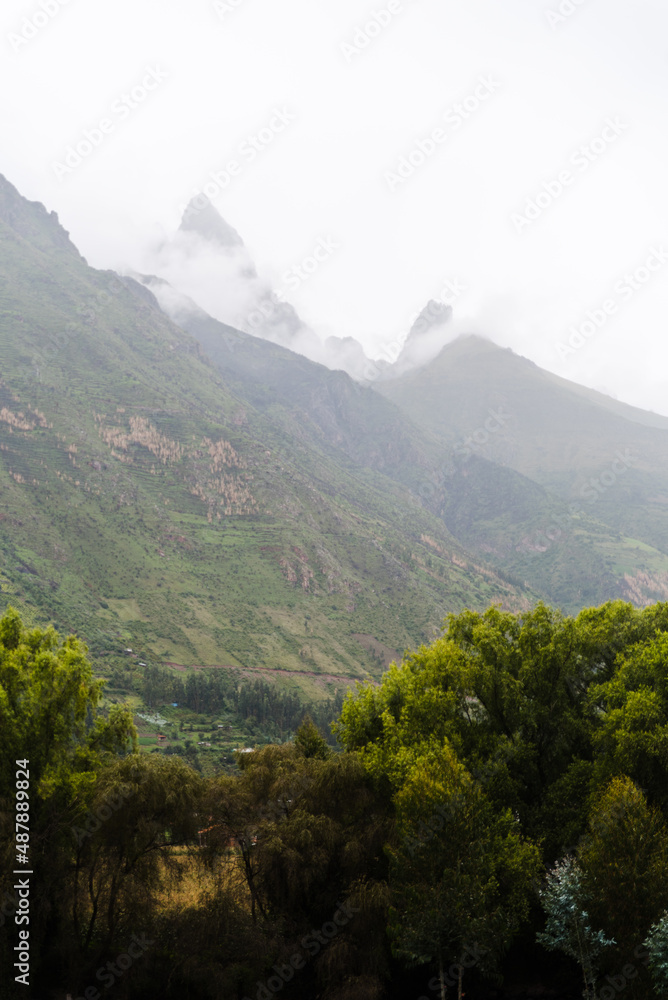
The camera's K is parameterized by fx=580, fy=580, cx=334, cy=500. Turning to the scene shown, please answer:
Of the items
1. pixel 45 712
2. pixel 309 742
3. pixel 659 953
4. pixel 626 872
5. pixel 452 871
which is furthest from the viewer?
pixel 309 742

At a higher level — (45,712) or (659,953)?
(659,953)

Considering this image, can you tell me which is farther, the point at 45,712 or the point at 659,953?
the point at 45,712

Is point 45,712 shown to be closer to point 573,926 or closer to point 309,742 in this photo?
point 309,742

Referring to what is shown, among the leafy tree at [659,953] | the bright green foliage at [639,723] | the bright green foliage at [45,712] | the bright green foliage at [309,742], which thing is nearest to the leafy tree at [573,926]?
the leafy tree at [659,953]

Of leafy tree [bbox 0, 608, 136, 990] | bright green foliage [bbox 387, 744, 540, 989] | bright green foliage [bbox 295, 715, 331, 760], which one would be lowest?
leafy tree [bbox 0, 608, 136, 990]

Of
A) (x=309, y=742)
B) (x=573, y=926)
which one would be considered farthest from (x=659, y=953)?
(x=309, y=742)

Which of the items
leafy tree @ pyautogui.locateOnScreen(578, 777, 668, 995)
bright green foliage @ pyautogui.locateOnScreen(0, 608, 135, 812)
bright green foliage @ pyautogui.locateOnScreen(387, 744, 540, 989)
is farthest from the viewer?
bright green foliage @ pyautogui.locateOnScreen(0, 608, 135, 812)

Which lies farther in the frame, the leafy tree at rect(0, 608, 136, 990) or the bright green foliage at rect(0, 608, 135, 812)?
the bright green foliage at rect(0, 608, 135, 812)

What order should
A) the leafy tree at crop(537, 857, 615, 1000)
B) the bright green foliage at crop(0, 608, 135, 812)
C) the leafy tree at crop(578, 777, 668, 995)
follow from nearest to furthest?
the leafy tree at crop(578, 777, 668, 995) < the leafy tree at crop(537, 857, 615, 1000) < the bright green foliage at crop(0, 608, 135, 812)

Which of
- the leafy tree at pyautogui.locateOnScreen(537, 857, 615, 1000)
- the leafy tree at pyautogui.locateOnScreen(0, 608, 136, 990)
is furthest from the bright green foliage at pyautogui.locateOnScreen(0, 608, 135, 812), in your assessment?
the leafy tree at pyautogui.locateOnScreen(537, 857, 615, 1000)

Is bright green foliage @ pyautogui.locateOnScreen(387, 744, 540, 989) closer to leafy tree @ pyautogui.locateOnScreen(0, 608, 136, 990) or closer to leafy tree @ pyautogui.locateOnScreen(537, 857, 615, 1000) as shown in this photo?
leafy tree @ pyautogui.locateOnScreen(537, 857, 615, 1000)

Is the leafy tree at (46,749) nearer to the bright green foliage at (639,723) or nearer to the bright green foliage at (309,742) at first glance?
the bright green foliage at (309,742)

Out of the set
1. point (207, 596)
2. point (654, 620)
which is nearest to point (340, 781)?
point (654, 620)

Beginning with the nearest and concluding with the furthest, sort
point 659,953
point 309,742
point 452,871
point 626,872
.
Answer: point 659,953 < point 626,872 < point 452,871 < point 309,742
